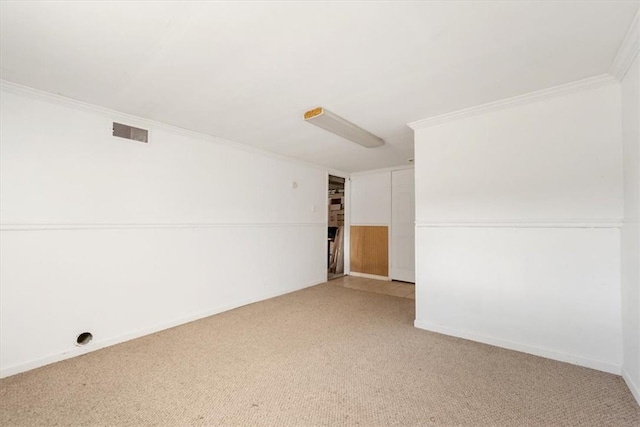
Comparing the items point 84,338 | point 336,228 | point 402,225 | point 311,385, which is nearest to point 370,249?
point 402,225

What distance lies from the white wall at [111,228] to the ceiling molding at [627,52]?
3416mm

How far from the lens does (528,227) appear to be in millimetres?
2213

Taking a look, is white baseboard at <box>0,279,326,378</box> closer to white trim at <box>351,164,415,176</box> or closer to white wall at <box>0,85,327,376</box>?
white wall at <box>0,85,327,376</box>

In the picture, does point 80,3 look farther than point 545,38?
No

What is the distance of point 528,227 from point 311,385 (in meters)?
2.09

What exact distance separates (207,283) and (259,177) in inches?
60.7

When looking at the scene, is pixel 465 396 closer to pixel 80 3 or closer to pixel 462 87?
pixel 462 87

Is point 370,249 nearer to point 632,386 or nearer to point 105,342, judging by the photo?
point 632,386

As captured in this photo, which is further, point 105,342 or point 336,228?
point 336,228

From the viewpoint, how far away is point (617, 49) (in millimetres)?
1617

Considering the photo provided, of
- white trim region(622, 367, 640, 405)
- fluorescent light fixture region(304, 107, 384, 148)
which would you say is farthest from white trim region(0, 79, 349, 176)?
white trim region(622, 367, 640, 405)

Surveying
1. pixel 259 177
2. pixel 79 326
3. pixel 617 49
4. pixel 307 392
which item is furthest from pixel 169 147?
pixel 617 49

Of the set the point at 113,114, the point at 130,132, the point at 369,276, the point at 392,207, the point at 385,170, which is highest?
the point at 385,170

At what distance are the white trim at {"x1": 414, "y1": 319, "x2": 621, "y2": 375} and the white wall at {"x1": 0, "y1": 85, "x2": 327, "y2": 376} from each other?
224 centimetres
